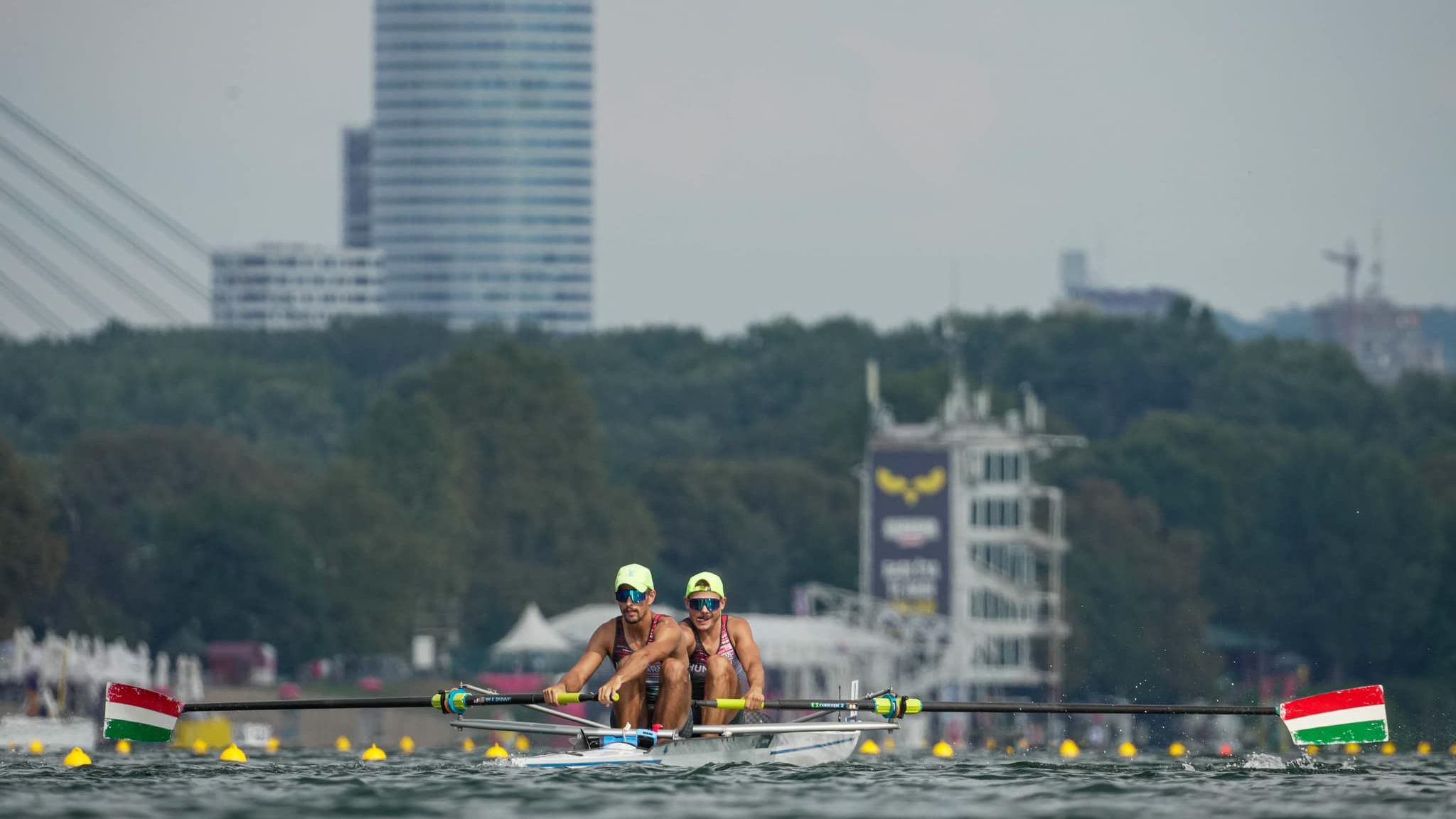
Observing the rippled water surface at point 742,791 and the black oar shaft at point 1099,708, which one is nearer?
the rippled water surface at point 742,791

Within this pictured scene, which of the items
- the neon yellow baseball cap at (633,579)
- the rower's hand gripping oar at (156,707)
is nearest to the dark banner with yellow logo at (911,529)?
the rower's hand gripping oar at (156,707)

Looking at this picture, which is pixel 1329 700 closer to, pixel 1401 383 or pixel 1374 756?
pixel 1374 756

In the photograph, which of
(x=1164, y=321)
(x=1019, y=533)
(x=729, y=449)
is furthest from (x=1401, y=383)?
(x=1019, y=533)

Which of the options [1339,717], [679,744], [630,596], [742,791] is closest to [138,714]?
[630,596]

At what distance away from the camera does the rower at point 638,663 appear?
122 feet

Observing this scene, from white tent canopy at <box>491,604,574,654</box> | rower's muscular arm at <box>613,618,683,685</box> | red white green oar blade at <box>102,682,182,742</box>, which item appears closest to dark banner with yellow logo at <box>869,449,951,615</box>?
white tent canopy at <box>491,604,574,654</box>

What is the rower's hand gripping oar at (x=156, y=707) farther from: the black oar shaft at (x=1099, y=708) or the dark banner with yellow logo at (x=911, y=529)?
the dark banner with yellow logo at (x=911, y=529)

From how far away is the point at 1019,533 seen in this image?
11738 centimetres

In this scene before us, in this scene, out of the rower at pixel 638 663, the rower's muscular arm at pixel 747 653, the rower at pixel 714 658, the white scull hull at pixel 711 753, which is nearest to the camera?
the white scull hull at pixel 711 753

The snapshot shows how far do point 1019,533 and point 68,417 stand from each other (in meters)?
59.0

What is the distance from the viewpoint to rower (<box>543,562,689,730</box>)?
37281mm

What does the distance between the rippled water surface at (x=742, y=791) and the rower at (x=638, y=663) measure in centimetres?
83

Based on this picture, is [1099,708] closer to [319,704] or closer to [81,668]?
→ [319,704]

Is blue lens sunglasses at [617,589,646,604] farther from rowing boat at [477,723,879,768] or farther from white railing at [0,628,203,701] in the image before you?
white railing at [0,628,203,701]
